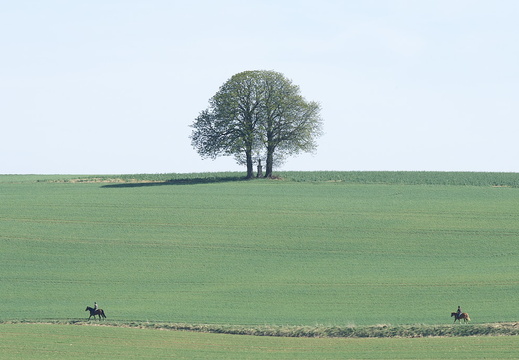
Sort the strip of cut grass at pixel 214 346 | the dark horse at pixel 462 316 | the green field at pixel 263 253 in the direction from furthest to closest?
1. the green field at pixel 263 253
2. the dark horse at pixel 462 316
3. the strip of cut grass at pixel 214 346

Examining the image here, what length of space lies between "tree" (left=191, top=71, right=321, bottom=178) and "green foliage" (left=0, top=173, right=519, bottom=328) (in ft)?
23.6

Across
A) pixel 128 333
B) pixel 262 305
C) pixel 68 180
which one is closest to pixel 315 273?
pixel 262 305

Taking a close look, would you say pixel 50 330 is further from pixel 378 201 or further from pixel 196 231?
pixel 378 201

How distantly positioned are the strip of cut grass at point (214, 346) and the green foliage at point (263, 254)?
2.77 m

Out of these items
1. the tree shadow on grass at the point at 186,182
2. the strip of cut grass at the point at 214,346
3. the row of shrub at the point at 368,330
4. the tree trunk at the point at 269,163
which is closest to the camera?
the strip of cut grass at the point at 214,346

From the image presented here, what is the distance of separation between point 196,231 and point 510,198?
28623 millimetres

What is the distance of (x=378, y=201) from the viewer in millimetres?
65188

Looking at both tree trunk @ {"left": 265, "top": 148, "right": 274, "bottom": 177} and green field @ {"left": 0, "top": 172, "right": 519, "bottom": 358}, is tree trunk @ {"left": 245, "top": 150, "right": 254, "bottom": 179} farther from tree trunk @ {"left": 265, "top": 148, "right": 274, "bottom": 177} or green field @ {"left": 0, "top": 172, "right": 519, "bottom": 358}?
green field @ {"left": 0, "top": 172, "right": 519, "bottom": 358}

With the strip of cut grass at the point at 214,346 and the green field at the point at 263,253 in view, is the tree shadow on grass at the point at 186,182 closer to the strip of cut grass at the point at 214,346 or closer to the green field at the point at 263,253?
the green field at the point at 263,253

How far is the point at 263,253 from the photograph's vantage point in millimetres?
49719

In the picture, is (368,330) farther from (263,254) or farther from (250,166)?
(250,166)

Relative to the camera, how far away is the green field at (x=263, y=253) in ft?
129

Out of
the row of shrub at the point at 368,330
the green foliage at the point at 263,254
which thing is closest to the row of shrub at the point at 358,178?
the green foliage at the point at 263,254

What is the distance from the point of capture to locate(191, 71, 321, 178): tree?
78062mm
